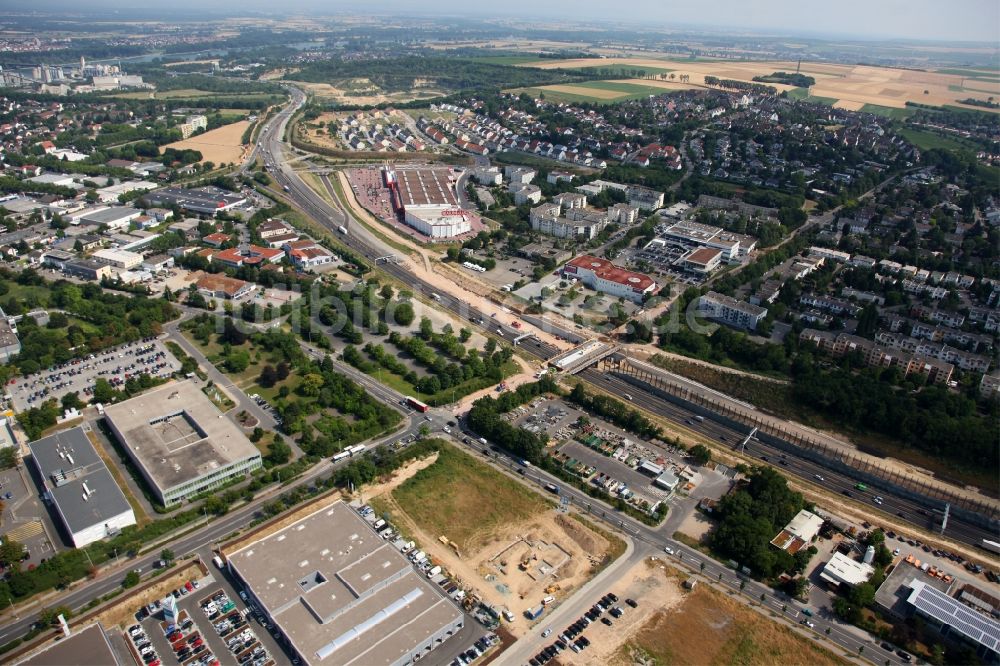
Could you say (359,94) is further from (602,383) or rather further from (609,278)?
(602,383)

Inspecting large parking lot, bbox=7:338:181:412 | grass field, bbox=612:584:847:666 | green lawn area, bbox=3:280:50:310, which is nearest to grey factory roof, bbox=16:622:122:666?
grass field, bbox=612:584:847:666

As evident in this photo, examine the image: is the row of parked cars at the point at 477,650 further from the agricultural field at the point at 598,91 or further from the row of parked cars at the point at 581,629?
the agricultural field at the point at 598,91

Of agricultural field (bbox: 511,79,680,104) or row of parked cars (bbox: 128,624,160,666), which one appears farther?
agricultural field (bbox: 511,79,680,104)

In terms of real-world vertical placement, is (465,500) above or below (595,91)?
below

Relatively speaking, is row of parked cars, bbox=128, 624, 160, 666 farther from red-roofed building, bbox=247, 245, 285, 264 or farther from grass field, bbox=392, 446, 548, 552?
red-roofed building, bbox=247, 245, 285, 264

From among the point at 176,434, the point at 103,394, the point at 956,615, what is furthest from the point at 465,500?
the point at 103,394
